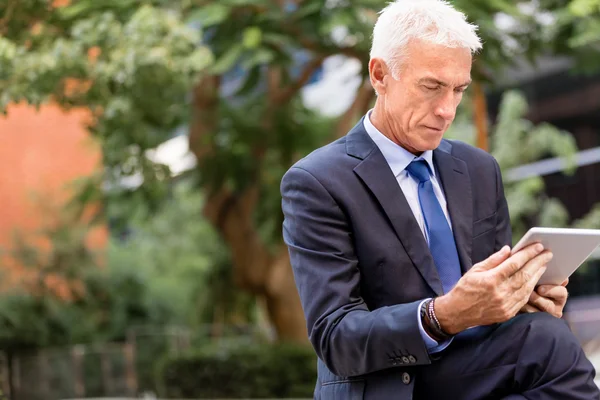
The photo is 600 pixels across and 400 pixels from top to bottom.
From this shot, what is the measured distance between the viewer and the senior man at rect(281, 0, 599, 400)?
206 cm

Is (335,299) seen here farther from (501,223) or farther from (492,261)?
(501,223)

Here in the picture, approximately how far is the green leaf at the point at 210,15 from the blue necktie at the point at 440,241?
227 inches

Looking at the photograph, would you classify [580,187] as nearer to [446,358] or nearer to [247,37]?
[247,37]

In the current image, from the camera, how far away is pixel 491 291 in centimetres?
200

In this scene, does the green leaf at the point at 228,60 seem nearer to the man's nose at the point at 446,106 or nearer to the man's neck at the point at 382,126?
the man's neck at the point at 382,126

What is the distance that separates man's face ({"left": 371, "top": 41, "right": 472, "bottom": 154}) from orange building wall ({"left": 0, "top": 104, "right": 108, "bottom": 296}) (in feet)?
54.0

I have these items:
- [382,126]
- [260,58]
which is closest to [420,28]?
[382,126]

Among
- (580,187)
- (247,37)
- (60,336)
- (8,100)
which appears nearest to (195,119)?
(247,37)

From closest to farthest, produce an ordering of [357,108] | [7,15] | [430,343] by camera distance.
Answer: [430,343], [7,15], [357,108]

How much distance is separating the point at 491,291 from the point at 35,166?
18.8 meters

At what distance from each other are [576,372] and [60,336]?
1714 cm

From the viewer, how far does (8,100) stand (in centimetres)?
701

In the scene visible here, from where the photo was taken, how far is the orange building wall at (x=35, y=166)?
1855cm

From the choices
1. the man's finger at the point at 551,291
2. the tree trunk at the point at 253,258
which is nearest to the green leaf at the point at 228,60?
the tree trunk at the point at 253,258
